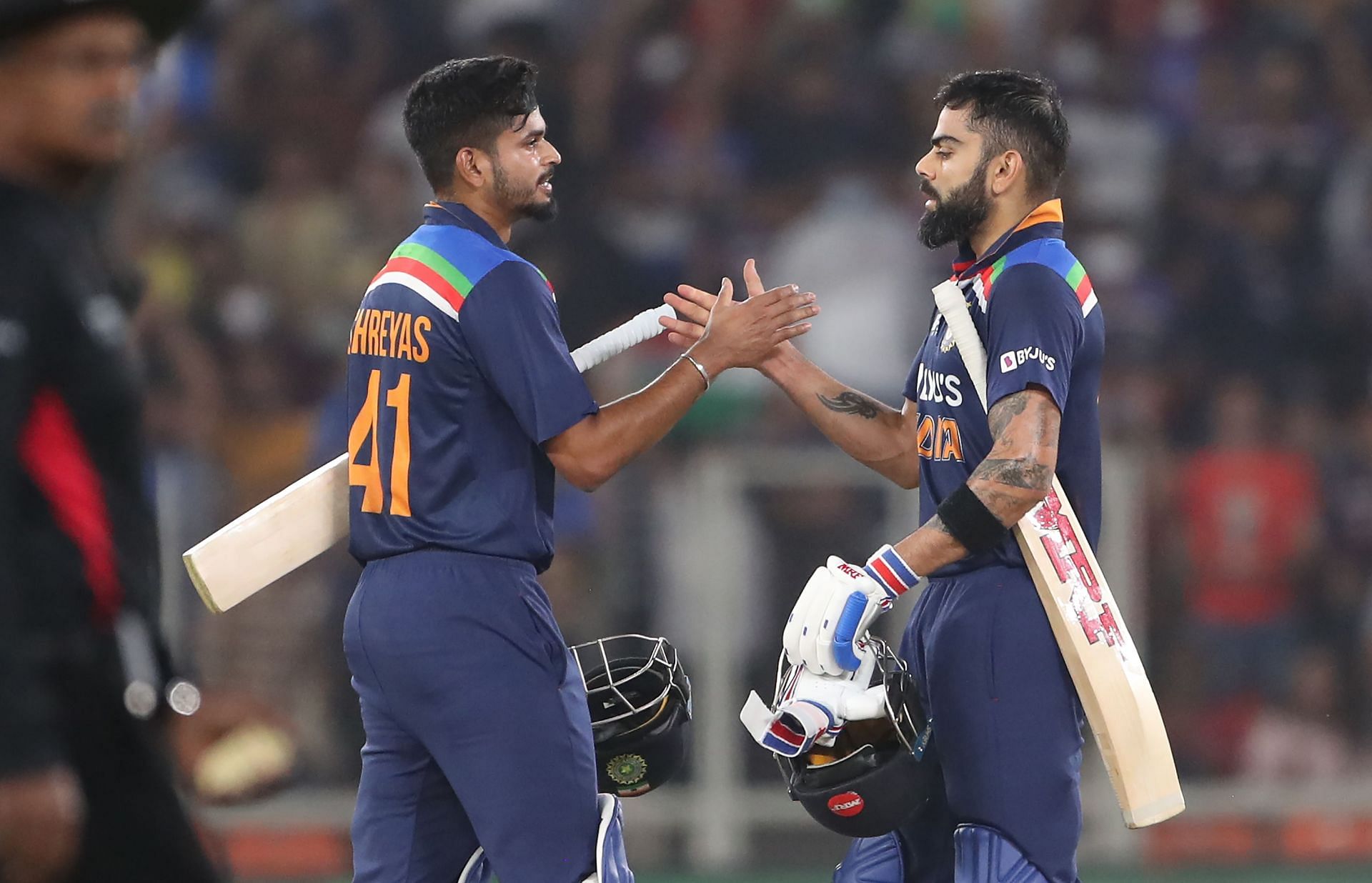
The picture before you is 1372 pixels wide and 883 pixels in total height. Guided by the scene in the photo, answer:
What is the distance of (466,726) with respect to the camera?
3893 millimetres

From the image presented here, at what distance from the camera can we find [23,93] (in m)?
2.57

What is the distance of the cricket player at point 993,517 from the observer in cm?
392

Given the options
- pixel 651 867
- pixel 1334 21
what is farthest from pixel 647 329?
pixel 1334 21

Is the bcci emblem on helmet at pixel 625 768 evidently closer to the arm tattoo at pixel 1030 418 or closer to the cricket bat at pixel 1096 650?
the cricket bat at pixel 1096 650

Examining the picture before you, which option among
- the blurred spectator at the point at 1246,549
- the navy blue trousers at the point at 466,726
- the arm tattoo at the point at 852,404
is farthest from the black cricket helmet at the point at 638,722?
the blurred spectator at the point at 1246,549

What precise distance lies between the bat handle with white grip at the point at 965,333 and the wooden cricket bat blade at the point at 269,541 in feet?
4.83

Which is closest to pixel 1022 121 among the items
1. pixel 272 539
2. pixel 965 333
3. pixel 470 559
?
pixel 965 333

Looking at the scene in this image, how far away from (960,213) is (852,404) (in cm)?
69

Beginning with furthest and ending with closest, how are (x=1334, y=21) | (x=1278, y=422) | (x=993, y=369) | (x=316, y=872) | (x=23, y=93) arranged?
(x=1334, y=21) → (x=1278, y=422) → (x=316, y=872) → (x=993, y=369) → (x=23, y=93)

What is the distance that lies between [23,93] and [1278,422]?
7.14 metres

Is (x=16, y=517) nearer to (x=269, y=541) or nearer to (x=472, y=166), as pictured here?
(x=269, y=541)

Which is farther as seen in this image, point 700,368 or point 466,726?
point 700,368

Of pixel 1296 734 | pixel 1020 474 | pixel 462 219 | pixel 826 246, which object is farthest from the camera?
pixel 826 246

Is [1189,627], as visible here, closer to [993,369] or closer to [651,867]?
[651,867]
